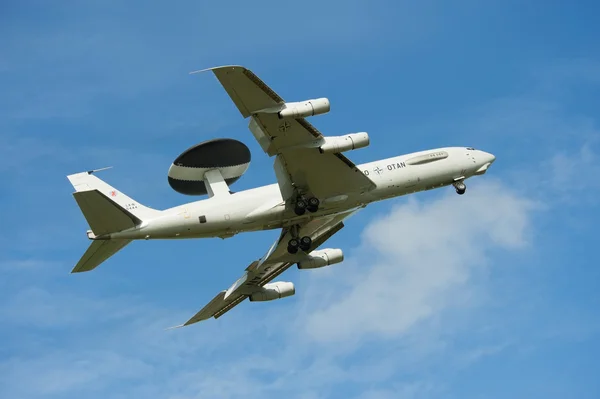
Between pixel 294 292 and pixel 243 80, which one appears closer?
pixel 243 80

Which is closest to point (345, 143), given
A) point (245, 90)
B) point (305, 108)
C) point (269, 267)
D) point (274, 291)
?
point (305, 108)

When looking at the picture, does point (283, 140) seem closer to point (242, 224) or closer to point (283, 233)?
point (242, 224)

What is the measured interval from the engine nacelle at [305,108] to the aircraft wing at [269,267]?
10163 mm

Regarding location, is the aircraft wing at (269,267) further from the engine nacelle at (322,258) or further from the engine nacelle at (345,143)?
the engine nacelle at (345,143)

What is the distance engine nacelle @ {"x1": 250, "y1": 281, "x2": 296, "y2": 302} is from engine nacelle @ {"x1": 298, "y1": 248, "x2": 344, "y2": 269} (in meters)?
5.22

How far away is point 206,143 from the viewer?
56.7m

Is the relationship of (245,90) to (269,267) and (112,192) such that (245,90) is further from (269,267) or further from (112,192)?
(269,267)

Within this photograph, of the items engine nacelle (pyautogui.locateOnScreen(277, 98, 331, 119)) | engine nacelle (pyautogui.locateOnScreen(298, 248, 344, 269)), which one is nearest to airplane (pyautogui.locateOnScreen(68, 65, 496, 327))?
engine nacelle (pyautogui.locateOnScreen(277, 98, 331, 119))

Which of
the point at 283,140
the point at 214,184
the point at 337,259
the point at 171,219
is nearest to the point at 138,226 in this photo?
the point at 171,219

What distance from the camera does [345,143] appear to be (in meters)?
55.5

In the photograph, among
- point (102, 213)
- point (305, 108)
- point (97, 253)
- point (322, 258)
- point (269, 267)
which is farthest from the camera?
point (269, 267)

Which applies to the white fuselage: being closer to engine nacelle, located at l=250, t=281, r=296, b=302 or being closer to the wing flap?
the wing flap

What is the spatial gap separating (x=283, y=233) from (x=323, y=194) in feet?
20.5

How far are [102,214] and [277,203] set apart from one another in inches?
424
